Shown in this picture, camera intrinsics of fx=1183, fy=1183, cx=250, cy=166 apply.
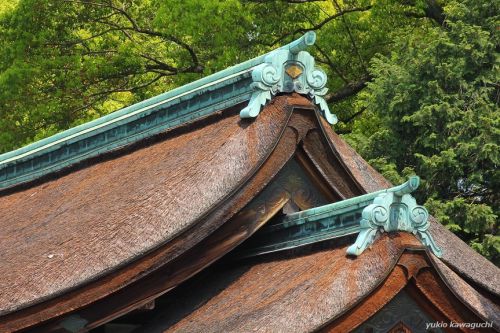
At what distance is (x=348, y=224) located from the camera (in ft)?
23.6

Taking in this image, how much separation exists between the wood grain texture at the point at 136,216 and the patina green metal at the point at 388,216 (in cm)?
103

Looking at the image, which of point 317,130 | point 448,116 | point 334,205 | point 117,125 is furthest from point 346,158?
point 448,116

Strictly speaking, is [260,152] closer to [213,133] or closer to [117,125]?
[213,133]

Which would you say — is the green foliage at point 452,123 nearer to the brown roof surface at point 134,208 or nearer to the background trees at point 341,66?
the background trees at point 341,66

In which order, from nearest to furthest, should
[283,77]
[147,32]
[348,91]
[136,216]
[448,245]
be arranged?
[136,216], [283,77], [448,245], [348,91], [147,32]

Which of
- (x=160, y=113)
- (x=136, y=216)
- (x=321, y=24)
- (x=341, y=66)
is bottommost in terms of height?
(x=136, y=216)

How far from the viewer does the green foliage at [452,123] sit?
15258 mm

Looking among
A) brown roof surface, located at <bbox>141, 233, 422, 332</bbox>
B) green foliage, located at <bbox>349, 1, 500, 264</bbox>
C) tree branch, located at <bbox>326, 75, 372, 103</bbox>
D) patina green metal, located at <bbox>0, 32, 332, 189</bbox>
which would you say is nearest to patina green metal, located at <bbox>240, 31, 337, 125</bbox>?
patina green metal, located at <bbox>0, 32, 332, 189</bbox>

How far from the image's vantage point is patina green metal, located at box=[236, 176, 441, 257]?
6.85 meters

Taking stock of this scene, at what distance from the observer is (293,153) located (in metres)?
7.88

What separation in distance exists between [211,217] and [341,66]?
53.1 feet

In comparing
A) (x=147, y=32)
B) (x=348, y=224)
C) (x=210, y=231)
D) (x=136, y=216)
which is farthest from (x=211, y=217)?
(x=147, y=32)

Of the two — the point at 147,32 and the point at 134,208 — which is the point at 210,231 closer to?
the point at 134,208

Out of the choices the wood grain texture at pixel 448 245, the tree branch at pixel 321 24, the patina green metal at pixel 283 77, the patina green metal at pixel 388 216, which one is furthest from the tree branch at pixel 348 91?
the patina green metal at pixel 388 216
